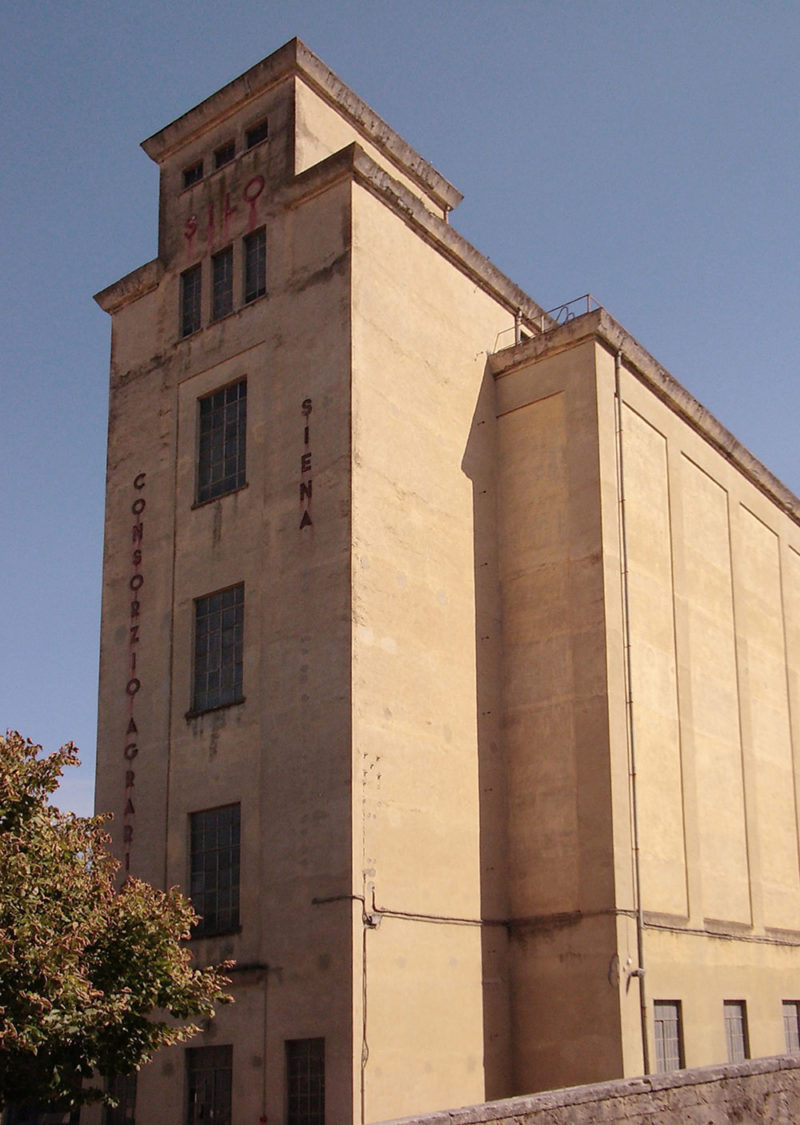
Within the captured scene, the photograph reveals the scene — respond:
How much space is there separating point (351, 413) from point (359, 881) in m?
7.74

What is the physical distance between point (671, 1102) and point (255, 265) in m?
17.9

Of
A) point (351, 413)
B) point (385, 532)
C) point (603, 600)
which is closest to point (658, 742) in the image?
point (603, 600)

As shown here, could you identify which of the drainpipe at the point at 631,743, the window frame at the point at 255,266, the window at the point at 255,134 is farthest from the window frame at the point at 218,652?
the window at the point at 255,134

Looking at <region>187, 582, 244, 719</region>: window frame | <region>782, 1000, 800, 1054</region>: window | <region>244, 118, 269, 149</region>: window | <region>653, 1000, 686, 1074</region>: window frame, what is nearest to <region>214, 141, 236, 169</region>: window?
<region>244, 118, 269, 149</region>: window

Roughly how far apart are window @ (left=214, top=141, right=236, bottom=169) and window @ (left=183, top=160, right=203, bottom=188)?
44cm

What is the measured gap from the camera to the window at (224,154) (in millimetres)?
27188

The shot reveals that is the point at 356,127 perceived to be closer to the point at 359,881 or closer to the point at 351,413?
the point at 351,413

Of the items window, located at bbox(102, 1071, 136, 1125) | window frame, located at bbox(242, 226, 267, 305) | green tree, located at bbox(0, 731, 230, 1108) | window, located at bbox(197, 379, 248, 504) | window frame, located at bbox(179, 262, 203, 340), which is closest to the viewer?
green tree, located at bbox(0, 731, 230, 1108)

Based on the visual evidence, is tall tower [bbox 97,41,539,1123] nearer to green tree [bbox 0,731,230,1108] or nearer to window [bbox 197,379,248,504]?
window [bbox 197,379,248,504]

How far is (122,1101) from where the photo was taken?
22969mm

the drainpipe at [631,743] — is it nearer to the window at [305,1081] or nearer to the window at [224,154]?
the window at [305,1081]

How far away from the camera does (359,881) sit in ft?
67.2

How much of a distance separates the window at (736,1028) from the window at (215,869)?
9.60 metres

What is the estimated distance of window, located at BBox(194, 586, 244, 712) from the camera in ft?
77.5
